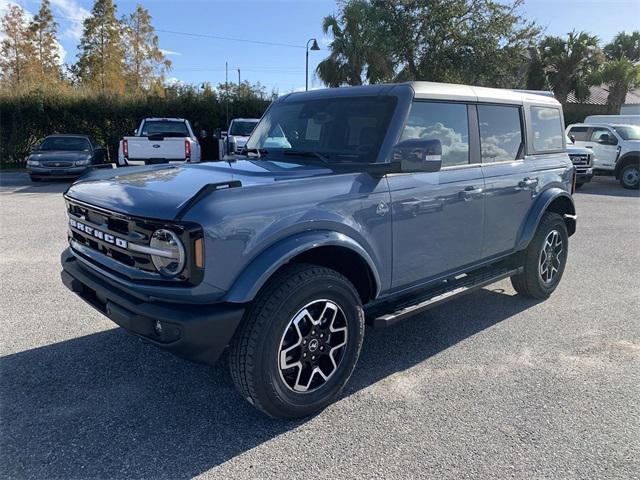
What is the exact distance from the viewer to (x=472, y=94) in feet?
13.8

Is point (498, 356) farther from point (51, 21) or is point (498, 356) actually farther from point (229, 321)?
point (51, 21)

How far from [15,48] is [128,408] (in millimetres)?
39552

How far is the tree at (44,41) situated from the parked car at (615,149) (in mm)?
35139

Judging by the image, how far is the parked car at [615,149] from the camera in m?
16.1

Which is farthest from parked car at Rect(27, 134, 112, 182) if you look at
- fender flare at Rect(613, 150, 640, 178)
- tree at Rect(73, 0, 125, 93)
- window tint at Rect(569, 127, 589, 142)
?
tree at Rect(73, 0, 125, 93)

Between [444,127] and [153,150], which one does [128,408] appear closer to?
[444,127]

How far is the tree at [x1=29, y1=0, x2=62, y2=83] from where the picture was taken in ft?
118

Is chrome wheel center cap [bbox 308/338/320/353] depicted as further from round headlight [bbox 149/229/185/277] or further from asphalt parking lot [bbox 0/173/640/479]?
round headlight [bbox 149/229/185/277]

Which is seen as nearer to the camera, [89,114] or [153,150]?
[153,150]

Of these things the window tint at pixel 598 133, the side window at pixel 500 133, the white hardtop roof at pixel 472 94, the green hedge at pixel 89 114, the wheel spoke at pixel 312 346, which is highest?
the green hedge at pixel 89 114

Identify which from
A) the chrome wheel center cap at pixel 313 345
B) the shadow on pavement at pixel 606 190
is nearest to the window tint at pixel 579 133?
the shadow on pavement at pixel 606 190

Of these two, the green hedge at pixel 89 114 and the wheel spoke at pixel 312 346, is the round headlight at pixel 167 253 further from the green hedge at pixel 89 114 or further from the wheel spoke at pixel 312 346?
the green hedge at pixel 89 114

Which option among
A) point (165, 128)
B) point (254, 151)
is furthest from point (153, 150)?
point (254, 151)

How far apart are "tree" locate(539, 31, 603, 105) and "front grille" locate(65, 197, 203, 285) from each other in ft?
99.2
